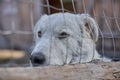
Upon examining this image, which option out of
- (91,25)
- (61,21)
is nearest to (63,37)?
(61,21)

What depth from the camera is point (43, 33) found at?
351cm

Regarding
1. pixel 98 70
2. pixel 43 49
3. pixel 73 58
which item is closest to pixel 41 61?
pixel 43 49

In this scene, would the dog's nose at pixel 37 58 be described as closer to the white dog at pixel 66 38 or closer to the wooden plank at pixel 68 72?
the white dog at pixel 66 38

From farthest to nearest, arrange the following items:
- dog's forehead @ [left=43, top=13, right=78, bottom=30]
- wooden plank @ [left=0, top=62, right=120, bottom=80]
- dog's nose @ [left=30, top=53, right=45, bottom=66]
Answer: dog's forehead @ [left=43, top=13, right=78, bottom=30] → dog's nose @ [left=30, top=53, right=45, bottom=66] → wooden plank @ [left=0, top=62, right=120, bottom=80]

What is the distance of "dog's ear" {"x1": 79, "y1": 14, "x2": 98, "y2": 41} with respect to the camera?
11.7ft

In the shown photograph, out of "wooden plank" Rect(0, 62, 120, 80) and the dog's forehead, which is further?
the dog's forehead

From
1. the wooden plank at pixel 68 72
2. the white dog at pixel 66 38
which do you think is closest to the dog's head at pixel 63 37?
the white dog at pixel 66 38

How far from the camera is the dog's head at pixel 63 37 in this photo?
3172 mm

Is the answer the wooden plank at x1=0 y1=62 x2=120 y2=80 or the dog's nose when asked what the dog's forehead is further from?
the wooden plank at x1=0 y1=62 x2=120 y2=80

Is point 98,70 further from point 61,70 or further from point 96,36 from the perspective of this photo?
point 96,36

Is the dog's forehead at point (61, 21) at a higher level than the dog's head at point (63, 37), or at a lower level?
higher

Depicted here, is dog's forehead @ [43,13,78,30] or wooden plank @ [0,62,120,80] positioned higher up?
dog's forehead @ [43,13,78,30]

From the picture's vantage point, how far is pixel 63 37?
3.54m

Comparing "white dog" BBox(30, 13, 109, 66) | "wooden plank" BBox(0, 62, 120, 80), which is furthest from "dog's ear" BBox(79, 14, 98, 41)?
"wooden plank" BBox(0, 62, 120, 80)
